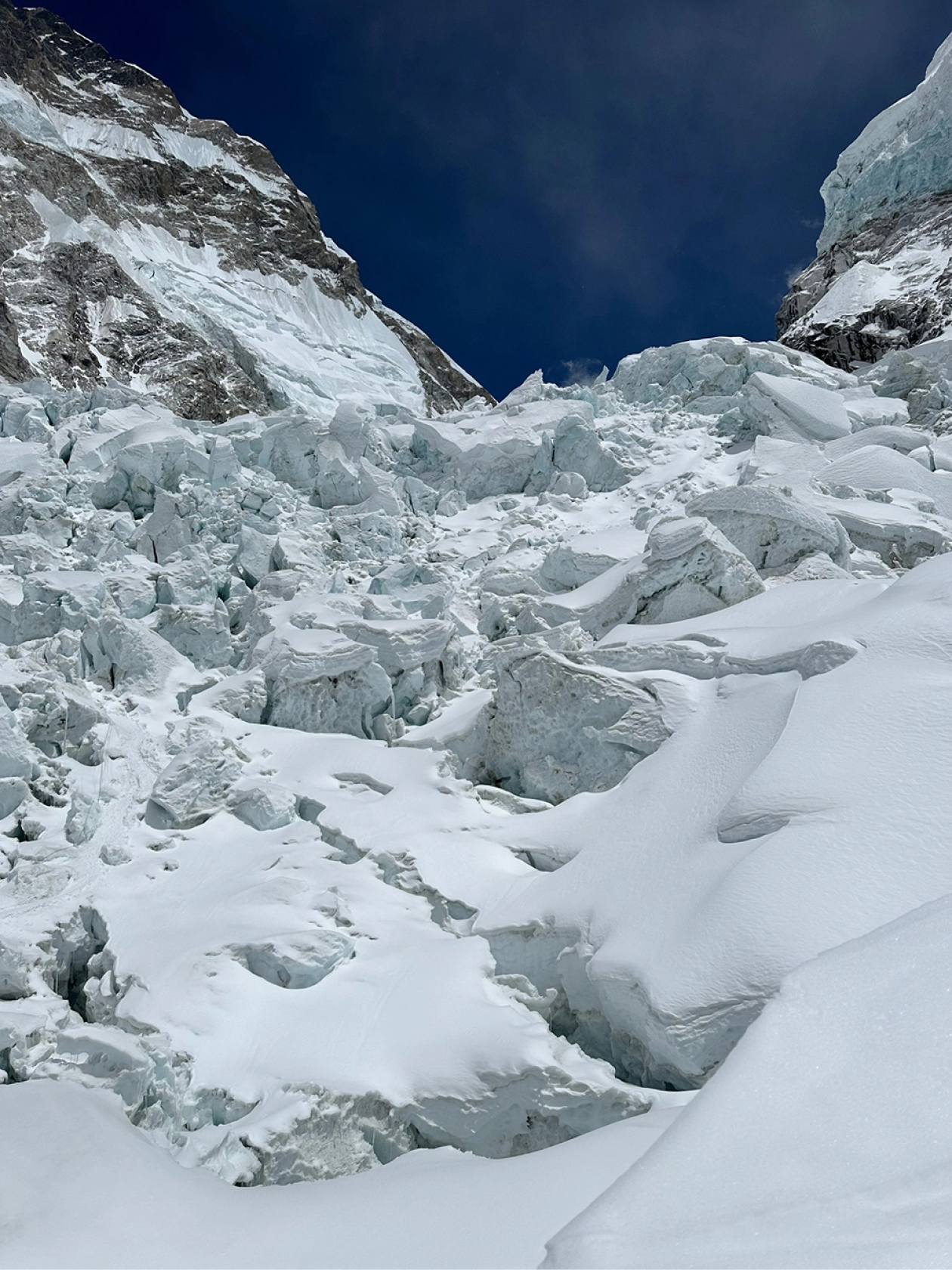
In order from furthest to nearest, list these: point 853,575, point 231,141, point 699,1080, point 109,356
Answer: point 231,141, point 109,356, point 853,575, point 699,1080

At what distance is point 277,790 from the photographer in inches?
295

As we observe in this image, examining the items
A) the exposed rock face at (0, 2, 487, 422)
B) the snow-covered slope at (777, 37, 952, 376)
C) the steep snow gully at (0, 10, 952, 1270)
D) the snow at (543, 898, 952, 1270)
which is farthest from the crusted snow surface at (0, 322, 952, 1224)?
the exposed rock face at (0, 2, 487, 422)

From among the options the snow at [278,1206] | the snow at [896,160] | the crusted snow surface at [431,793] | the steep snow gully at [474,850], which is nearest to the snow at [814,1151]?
the steep snow gully at [474,850]

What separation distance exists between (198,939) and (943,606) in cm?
642

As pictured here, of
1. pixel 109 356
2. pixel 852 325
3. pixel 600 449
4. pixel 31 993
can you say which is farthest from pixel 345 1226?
pixel 109 356

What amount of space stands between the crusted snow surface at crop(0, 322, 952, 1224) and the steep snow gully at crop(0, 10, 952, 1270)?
0.12 ft

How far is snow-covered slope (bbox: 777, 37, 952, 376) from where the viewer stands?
3034cm

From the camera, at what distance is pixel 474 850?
262 inches

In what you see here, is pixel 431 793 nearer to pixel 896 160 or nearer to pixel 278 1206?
pixel 278 1206

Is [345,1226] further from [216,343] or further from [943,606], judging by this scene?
[216,343]

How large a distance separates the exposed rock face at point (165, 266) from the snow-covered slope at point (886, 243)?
59.4 ft

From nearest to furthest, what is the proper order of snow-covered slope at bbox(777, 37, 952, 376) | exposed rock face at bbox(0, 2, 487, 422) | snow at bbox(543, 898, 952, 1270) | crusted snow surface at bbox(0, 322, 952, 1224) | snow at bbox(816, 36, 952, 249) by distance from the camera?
snow at bbox(543, 898, 952, 1270)
crusted snow surface at bbox(0, 322, 952, 1224)
snow-covered slope at bbox(777, 37, 952, 376)
snow at bbox(816, 36, 952, 249)
exposed rock face at bbox(0, 2, 487, 422)

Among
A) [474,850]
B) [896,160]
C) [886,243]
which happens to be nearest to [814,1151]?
[474,850]

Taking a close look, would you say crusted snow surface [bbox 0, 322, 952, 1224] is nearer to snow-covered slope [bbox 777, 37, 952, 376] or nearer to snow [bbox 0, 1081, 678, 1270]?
snow [bbox 0, 1081, 678, 1270]
